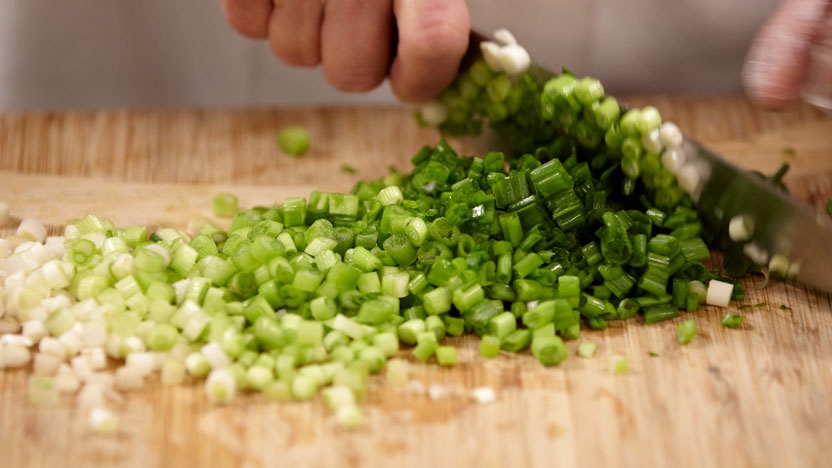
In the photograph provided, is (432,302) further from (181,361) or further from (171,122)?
(171,122)

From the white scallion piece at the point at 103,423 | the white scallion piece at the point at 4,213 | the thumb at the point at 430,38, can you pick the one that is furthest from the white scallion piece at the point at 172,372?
the thumb at the point at 430,38

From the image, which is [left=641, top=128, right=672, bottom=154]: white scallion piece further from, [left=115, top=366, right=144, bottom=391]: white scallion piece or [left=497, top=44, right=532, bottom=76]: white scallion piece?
[left=115, top=366, right=144, bottom=391]: white scallion piece

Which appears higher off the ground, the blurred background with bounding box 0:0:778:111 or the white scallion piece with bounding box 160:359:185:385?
the blurred background with bounding box 0:0:778:111

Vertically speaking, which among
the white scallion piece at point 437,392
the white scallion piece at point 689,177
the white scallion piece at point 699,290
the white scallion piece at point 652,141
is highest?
the white scallion piece at point 652,141

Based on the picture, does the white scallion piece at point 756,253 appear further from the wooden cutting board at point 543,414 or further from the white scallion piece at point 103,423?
the white scallion piece at point 103,423

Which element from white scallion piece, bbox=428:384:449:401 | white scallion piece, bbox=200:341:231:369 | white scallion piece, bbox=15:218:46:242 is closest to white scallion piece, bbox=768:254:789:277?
white scallion piece, bbox=428:384:449:401

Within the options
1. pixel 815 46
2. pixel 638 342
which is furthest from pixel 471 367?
pixel 815 46

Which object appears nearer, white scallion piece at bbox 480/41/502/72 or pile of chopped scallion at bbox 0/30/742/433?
pile of chopped scallion at bbox 0/30/742/433
